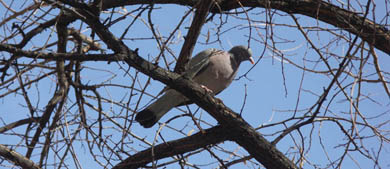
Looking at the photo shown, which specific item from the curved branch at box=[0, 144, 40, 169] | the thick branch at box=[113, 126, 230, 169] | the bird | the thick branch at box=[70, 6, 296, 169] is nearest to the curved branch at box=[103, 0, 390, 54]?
the bird

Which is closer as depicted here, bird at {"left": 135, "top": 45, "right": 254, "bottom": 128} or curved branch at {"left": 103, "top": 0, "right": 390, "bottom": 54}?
curved branch at {"left": 103, "top": 0, "right": 390, "bottom": 54}

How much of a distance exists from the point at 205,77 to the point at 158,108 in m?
0.57

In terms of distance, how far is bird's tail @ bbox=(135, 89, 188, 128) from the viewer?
3.92m

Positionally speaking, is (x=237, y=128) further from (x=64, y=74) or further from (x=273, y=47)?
(x=64, y=74)

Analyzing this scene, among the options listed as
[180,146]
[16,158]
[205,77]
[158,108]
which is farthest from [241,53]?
[16,158]

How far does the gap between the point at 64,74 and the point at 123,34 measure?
111 centimetres

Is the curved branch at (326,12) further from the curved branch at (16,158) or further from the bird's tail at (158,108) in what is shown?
the curved branch at (16,158)

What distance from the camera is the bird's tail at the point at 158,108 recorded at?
392 centimetres

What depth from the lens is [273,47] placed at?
3.08m

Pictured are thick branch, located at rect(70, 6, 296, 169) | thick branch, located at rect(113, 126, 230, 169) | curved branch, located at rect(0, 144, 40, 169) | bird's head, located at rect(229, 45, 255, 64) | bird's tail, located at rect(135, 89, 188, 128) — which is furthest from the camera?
bird's head, located at rect(229, 45, 255, 64)

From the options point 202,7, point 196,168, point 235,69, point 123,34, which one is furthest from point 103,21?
point 235,69

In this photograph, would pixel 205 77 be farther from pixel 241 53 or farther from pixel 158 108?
→ pixel 241 53

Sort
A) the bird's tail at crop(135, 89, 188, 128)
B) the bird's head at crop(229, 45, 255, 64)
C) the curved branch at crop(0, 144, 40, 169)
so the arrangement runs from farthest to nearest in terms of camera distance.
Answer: the bird's head at crop(229, 45, 255, 64) < the bird's tail at crop(135, 89, 188, 128) < the curved branch at crop(0, 144, 40, 169)

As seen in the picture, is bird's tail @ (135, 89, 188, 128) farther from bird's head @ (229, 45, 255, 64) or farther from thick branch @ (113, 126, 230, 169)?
bird's head @ (229, 45, 255, 64)
